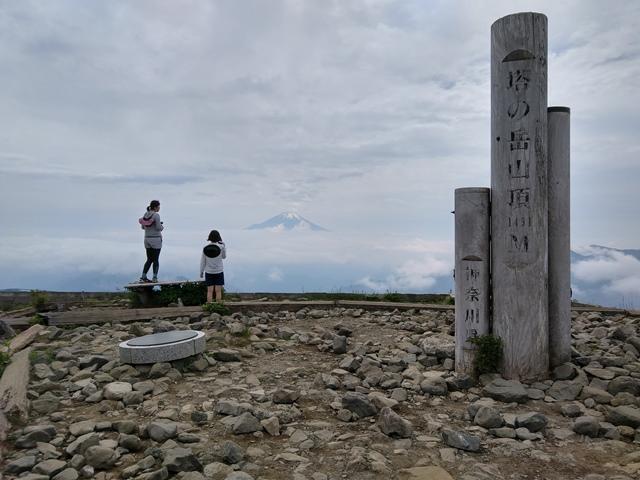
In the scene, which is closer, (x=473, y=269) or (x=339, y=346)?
(x=473, y=269)

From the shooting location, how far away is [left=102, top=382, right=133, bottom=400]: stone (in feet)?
20.0

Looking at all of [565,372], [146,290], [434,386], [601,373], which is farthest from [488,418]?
[146,290]

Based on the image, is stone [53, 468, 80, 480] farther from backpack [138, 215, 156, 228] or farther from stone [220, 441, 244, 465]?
backpack [138, 215, 156, 228]

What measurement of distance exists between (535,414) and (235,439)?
3046 millimetres

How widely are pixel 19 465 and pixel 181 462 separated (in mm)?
1448

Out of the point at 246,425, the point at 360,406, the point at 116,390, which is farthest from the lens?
the point at 116,390

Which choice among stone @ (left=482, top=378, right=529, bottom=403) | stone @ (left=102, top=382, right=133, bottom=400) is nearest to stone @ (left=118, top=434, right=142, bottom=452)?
stone @ (left=102, top=382, right=133, bottom=400)

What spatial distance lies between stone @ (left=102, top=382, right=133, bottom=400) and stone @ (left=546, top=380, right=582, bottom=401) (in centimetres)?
517

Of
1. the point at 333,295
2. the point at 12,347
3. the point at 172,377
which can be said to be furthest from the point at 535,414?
the point at 333,295

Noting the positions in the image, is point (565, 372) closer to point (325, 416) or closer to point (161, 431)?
point (325, 416)

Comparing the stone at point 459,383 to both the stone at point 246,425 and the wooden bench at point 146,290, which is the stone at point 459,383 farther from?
the wooden bench at point 146,290

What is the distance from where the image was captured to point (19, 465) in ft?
14.5

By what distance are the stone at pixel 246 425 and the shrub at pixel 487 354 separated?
321cm

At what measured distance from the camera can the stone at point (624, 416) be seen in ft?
17.3
